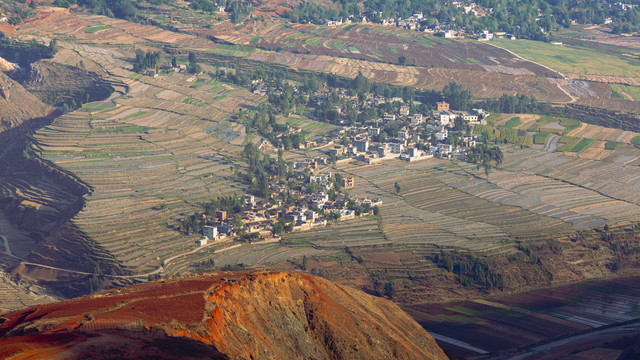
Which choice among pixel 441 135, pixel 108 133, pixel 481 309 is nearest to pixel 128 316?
pixel 481 309

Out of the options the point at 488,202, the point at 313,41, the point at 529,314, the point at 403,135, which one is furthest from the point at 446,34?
the point at 529,314

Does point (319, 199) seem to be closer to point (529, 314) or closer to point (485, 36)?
point (529, 314)

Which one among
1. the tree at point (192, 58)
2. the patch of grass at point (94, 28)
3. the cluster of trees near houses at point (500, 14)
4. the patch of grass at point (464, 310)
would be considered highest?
the cluster of trees near houses at point (500, 14)

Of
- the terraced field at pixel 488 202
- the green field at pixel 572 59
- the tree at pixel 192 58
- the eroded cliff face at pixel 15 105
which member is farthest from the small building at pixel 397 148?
the green field at pixel 572 59

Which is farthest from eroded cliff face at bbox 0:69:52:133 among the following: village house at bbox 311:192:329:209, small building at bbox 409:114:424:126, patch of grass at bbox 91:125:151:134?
small building at bbox 409:114:424:126

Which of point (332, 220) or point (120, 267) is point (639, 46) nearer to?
point (332, 220)

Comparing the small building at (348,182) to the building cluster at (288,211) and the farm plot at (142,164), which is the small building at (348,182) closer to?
the building cluster at (288,211)
